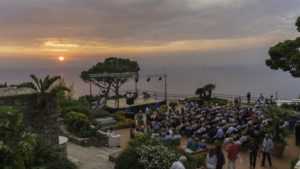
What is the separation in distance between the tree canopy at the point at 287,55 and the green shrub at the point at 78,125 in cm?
1189

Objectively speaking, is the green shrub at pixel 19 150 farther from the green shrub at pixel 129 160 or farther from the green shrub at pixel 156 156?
the green shrub at pixel 156 156

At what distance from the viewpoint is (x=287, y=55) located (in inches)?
585

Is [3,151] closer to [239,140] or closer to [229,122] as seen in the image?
[239,140]

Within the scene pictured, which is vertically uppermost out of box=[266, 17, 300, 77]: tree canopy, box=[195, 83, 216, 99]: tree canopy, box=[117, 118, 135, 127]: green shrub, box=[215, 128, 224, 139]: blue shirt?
box=[266, 17, 300, 77]: tree canopy

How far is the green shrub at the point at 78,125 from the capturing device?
11.7 meters

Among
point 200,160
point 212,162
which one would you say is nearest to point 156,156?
point 212,162

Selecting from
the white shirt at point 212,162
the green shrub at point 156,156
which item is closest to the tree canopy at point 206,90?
the green shrub at point 156,156

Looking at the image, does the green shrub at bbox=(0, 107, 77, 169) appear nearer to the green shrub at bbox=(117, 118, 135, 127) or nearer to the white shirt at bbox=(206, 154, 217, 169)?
the white shirt at bbox=(206, 154, 217, 169)

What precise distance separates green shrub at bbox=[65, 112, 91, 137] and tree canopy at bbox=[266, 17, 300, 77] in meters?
11.9

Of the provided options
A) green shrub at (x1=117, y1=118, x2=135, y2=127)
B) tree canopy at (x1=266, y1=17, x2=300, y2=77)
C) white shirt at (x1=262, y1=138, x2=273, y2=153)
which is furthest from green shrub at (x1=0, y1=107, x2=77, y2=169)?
tree canopy at (x1=266, y1=17, x2=300, y2=77)

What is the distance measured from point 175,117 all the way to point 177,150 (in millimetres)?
7057

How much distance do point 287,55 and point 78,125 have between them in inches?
509

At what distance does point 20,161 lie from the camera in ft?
18.2

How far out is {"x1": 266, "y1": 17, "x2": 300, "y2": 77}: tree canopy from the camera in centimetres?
1386
